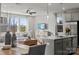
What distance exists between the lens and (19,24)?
206 cm

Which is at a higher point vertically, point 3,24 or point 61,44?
point 3,24

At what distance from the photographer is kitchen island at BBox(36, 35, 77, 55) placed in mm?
2045

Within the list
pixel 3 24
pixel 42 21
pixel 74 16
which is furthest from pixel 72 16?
pixel 3 24

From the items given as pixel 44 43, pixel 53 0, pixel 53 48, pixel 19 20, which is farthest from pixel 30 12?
pixel 53 48

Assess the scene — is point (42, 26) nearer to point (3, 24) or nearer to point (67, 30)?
point (67, 30)

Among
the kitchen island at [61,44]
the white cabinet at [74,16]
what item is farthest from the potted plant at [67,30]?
the white cabinet at [74,16]

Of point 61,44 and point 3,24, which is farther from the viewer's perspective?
point 61,44

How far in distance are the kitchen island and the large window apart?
324 mm

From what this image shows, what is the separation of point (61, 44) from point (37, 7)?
67 centimetres

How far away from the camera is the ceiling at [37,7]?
199cm

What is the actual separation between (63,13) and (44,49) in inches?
24.0
